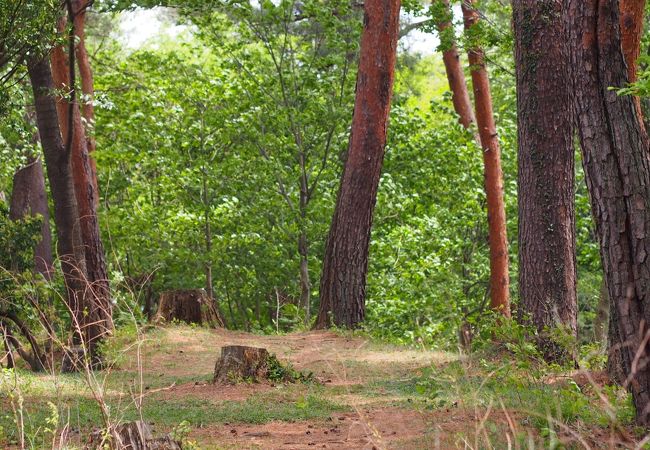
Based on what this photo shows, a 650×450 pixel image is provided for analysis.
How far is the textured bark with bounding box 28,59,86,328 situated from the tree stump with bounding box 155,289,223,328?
5266 millimetres

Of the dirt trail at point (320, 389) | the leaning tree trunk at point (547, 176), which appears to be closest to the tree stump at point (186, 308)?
the dirt trail at point (320, 389)

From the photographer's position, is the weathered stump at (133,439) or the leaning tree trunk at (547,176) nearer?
the weathered stump at (133,439)

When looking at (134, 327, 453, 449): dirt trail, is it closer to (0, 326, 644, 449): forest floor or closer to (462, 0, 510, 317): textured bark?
(0, 326, 644, 449): forest floor

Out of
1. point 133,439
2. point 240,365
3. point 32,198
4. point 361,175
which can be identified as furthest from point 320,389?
point 32,198

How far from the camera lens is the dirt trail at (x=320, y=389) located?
706cm

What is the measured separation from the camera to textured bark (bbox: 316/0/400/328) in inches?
639

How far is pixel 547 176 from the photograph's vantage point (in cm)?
1047

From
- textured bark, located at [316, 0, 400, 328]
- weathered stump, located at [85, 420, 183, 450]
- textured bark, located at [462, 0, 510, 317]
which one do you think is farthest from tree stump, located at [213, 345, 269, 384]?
textured bark, located at [462, 0, 510, 317]

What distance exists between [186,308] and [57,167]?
6195 mm

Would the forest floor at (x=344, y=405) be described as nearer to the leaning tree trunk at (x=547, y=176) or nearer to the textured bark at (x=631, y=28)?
the leaning tree trunk at (x=547, y=176)

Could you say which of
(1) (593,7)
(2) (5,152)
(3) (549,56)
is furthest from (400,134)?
(1) (593,7)

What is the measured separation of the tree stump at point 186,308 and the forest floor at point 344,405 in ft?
14.2

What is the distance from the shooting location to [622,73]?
20.3 feet

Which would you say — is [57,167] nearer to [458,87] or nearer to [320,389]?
[320,389]
